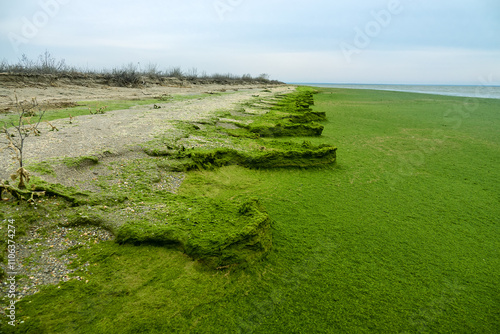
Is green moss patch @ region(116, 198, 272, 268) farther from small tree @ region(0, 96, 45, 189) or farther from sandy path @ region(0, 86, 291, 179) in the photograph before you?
sandy path @ region(0, 86, 291, 179)

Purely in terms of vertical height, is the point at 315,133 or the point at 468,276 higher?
the point at 315,133

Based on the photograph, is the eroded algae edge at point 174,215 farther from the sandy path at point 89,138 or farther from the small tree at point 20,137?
the sandy path at point 89,138

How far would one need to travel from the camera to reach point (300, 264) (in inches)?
72.6

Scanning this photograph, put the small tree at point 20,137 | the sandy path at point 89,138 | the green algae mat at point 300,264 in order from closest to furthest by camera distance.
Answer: the green algae mat at point 300,264 → the small tree at point 20,137 → the sandy path at point 89,138

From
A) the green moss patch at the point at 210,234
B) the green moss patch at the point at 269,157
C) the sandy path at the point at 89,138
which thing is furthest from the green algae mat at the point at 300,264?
the sandy path at the point at 89,138

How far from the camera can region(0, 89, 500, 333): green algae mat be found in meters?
1.42

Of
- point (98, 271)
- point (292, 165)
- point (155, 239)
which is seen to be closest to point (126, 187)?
point (155, 239)

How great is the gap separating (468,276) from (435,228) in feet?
2.01

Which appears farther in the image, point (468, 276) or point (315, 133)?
point (315, 133)

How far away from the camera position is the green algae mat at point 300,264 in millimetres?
1417

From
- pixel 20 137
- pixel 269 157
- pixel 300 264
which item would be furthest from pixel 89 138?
pixel 300 264

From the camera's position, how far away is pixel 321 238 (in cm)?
214

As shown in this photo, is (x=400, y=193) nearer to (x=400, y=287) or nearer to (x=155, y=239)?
(x=400, y=287)

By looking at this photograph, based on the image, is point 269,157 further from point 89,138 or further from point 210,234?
point 89,138
